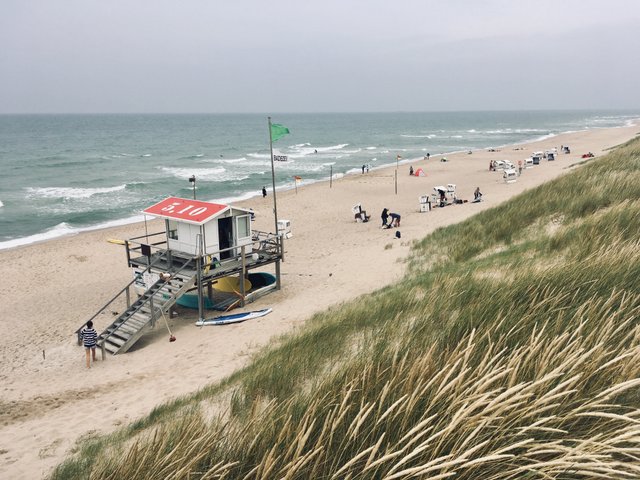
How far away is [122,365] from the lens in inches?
491

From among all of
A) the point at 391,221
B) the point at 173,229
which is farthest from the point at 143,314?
the point at 391,221

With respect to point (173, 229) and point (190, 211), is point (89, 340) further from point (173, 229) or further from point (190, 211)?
point (190, 211)

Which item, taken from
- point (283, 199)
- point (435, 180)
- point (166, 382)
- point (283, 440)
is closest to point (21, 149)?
point (283, 199)

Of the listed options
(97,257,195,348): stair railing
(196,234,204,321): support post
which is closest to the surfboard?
(196,234,204,321): support post

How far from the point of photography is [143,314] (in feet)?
47.0

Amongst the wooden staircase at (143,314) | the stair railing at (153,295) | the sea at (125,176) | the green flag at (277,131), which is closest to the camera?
the wooden staircase at (143,314)

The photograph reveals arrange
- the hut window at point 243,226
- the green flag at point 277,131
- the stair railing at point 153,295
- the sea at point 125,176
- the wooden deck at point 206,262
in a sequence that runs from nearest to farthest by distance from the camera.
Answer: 1. the stair railing at point 153,295
2. the wooden deck at point 206,262
3. the hut window at point 243,226
4. the green flag at point 277,131
5. the sea at point 125,176

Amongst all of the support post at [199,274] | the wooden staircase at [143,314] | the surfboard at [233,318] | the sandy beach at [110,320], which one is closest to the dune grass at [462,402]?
the sandy beach at [110,320]

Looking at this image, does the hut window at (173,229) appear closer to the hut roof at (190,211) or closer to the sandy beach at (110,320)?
the hut roof at (190,211)

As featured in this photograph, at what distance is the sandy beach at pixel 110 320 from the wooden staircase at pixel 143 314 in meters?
0.44

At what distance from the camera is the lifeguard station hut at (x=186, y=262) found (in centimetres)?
1398

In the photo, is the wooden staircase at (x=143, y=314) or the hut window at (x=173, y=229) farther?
the hut window at (x=173, y=229)

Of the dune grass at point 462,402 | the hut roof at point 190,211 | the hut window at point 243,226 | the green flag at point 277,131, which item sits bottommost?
the hut window at point 243,226

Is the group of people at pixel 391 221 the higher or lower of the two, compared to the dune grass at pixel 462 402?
lower
